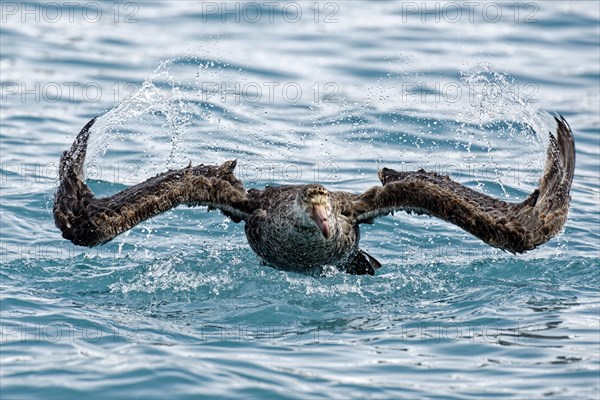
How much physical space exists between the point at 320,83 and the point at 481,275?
27.4 ft

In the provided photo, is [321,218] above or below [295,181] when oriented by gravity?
below

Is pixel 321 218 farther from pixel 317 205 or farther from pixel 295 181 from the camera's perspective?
pixel 295 181

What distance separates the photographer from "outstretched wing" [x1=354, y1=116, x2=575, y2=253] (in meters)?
11.6

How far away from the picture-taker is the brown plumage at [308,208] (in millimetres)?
11453

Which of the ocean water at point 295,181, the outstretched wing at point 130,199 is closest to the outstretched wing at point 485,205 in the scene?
the ocean water at point 295,181

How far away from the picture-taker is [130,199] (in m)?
11.7

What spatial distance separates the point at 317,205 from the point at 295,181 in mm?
5170

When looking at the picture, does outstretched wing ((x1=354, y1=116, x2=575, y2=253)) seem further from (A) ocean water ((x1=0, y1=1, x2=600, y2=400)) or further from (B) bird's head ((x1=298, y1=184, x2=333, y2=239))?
Answer: (B) bird's head ((x1=298, y1=184, x2=333, y2=239))

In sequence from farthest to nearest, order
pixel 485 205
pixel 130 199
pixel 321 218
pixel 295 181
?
1. pixel 295 181
2. pixel 485 205
3. pixel 130 199
4. pixel 321 218

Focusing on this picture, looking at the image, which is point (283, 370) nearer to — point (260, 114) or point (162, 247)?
point (162, 247)

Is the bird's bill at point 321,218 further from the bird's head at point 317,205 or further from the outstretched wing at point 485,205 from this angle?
the outstretched wing at point 485,205

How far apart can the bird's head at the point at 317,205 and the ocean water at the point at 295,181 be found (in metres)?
0.91

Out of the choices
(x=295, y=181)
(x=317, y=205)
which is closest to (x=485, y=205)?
(x=317, y=205)

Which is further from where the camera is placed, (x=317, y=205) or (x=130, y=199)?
(x=130, y=199)
